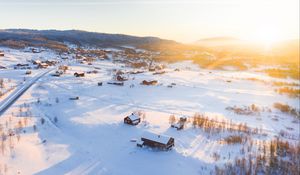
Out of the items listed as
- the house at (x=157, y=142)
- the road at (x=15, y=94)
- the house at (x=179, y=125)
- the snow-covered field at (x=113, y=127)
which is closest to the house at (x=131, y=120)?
the snow-covered field at (x=113, y=127)

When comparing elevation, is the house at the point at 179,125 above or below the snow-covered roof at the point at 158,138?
below

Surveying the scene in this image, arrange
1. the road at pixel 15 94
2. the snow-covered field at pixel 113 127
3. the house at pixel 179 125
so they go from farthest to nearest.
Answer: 1. the road at pixel 15 94
2. the house at pixel 179 125
3. the snow-covered field at pixel 113 127

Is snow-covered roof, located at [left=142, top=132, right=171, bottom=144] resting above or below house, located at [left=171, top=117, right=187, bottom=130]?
above

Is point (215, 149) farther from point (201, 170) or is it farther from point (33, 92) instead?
point (33, 92)

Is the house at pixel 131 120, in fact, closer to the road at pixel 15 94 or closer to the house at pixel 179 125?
the house at pixel 179 125

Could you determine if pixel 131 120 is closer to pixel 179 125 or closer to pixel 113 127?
pixel 113 127

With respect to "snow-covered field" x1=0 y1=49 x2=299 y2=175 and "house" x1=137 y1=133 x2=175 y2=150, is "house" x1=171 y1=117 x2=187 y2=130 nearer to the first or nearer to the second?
"snow-covered field" x1=0 y1=49 x2=299 y2=175

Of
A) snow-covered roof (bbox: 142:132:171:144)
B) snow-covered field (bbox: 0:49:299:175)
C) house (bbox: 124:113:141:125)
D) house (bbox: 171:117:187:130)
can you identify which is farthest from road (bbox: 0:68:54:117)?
house (bbox: 171:117:187:130)
